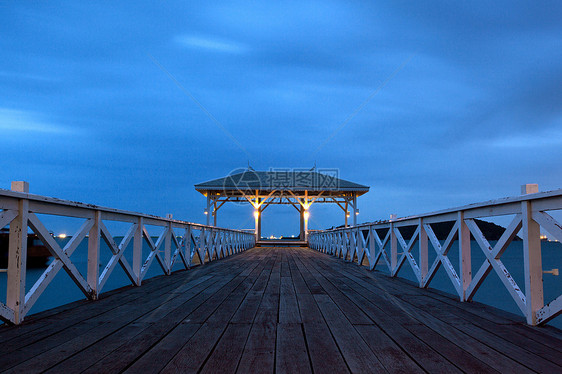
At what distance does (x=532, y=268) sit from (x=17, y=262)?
3.47 metres

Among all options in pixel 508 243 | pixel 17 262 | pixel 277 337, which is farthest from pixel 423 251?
pixel 17 262

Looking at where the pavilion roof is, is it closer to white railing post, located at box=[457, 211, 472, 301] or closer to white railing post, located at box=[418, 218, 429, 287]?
white railing post, located at box=[418, 218, 429, 287]

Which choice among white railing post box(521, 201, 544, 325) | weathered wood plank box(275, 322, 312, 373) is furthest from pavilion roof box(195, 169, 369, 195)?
weathered wood plank box(275, 322, 312, 373)

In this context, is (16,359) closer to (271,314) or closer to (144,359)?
(144,359)

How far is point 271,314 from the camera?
2.67 metres

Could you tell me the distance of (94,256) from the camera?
10.8ft

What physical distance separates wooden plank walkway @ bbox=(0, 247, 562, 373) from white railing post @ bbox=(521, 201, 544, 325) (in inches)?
5.4

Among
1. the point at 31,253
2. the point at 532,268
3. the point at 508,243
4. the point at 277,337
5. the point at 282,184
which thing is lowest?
the point at 31,253

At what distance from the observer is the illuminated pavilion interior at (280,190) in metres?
17.1

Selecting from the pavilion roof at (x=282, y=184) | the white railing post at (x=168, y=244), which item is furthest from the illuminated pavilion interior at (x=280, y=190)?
the white railing post at (x=168, y=244)

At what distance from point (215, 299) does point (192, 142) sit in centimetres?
5946

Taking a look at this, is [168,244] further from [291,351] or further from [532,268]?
[532,268]

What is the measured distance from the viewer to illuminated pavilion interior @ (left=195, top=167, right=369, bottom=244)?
1706 centimetres

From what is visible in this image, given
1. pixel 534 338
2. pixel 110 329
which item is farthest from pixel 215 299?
pixel 534 338
